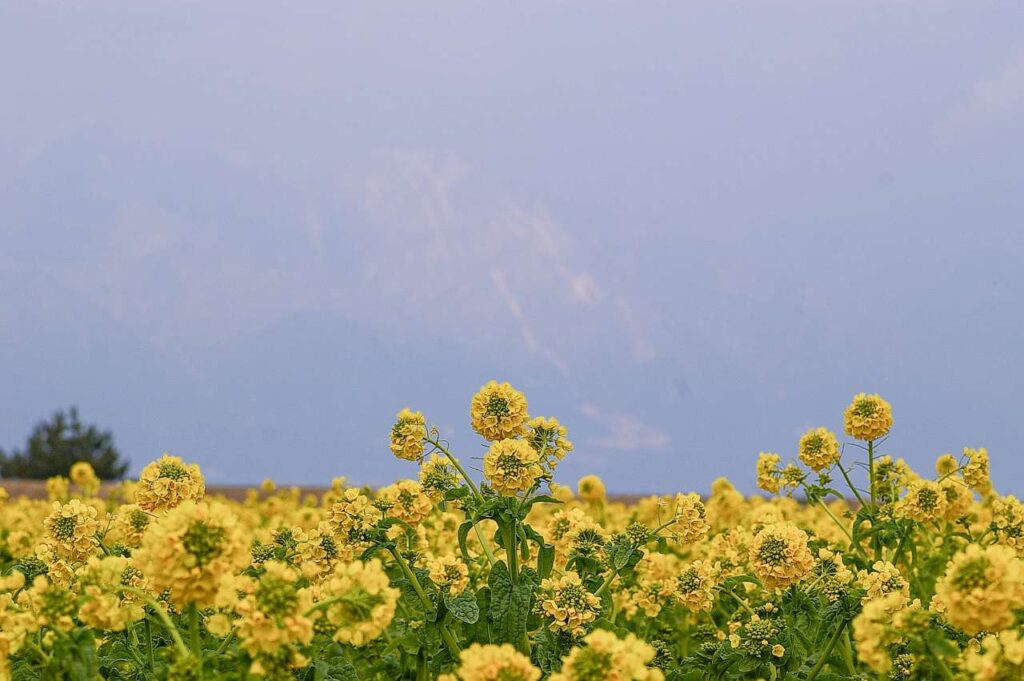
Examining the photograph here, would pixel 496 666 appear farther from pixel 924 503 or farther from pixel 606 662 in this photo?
pixel 924 503

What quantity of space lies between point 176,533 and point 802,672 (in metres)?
3.29

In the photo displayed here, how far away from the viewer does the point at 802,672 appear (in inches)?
185

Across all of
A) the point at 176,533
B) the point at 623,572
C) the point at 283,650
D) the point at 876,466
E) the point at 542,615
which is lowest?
the point at 283,650

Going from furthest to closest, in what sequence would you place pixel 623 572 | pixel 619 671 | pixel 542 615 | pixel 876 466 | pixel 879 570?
pixel 876 466
pixel 623 572
pixel 879 570
pixel 542 615
pixel 619 671

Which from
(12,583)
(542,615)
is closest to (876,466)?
(542,615)

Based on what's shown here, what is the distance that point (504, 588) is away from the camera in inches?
162

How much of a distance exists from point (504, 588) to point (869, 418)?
299 centimetres

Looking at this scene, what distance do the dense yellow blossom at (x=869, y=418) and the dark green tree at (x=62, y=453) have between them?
34281 mm

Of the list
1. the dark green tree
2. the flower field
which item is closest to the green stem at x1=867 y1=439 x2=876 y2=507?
the flower field

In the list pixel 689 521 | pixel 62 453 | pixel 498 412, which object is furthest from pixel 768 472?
pixel 62 453

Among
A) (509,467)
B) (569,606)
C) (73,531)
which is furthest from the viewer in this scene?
(73,531)

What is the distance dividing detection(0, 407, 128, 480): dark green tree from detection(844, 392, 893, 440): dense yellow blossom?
34281 mm

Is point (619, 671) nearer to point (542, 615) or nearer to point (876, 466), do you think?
point (542, 615)

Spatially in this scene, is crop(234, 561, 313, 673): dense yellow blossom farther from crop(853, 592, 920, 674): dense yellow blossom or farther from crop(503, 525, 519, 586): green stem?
crop(853, 592, 920, 674): dense yellow blossom
